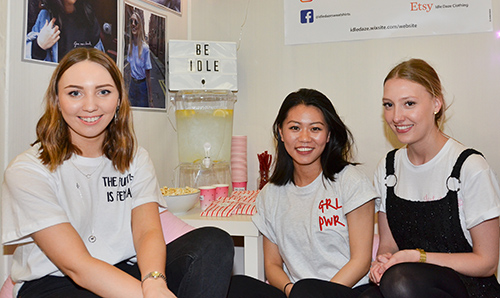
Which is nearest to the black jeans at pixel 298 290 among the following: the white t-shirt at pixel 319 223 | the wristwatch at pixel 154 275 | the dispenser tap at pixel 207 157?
the white t-shirt at pixel 319 223

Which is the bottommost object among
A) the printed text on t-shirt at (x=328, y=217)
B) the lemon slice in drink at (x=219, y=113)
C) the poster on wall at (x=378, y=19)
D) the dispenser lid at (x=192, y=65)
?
the printed text on t-shirt at (x=328, y=217)

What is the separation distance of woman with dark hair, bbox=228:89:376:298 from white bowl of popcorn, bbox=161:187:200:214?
1.14 feet

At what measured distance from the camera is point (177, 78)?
2.15m

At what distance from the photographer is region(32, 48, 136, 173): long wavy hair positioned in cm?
119

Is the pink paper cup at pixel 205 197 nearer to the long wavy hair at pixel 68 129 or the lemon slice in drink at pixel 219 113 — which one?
the lemon slice in drink at pixel 219 113

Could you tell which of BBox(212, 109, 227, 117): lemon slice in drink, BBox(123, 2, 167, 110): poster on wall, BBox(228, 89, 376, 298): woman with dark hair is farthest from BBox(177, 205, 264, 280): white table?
BBox(123, 2, 167, 110): poster on wall

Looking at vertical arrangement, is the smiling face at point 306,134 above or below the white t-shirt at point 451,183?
above

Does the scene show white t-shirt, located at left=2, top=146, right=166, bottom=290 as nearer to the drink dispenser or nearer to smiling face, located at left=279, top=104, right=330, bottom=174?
smiling face, located at left=279, top=104, right=330, bottom=174

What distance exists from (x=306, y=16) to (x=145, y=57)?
32.6 inches

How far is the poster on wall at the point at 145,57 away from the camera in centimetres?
199

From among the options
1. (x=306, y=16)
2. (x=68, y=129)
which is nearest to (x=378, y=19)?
(x=306, y=16)

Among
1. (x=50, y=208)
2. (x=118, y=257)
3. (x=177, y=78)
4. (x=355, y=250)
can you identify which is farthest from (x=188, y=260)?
(x=177, y=78)

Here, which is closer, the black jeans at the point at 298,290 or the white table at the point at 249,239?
the black jeans at the point at 298,290

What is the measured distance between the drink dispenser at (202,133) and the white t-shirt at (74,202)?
777mm
